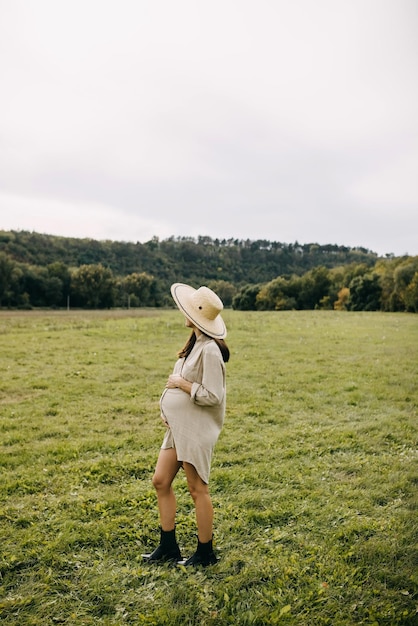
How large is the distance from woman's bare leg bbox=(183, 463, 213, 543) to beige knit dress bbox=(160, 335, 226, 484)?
0.08m

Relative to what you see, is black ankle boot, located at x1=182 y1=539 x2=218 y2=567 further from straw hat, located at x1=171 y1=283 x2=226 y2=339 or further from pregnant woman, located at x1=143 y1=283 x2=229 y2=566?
straw hat, located at x1=171 y1=283 x2=226 y2=339

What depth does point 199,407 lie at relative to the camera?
4.29 metres

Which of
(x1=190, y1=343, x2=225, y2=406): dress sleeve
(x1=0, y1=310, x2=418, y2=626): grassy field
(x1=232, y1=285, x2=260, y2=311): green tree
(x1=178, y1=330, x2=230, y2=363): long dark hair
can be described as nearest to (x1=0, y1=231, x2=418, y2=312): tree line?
(x1=232, y1=285, x2=260, y2=311): green tree

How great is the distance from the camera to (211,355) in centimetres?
413

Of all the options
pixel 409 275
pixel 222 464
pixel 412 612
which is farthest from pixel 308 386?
pixel 409 275

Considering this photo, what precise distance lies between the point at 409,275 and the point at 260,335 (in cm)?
3702

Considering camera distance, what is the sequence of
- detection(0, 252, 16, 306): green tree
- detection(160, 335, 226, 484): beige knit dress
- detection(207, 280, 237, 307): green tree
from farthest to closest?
detection(207, 280, 237, 307): green tree < detection(0, 252, 16, 306): green tree < detection(160, 335, 226, 484): beige knit dress

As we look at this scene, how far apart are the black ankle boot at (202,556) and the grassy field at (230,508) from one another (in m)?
0.10

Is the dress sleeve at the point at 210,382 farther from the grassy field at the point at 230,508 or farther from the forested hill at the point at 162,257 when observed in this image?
the forested hill at the point at 162,257

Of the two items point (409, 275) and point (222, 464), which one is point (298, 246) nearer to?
point (409, 275)

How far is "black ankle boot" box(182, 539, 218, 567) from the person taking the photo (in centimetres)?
450

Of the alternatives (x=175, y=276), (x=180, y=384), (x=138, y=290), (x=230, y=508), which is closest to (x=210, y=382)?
(x=180, y=384)

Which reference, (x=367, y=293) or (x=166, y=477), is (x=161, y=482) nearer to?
(x=166, y=477)

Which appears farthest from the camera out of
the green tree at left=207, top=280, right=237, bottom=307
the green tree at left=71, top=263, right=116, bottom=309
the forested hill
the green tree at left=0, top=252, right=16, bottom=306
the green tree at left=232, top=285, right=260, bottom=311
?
the forested hill
